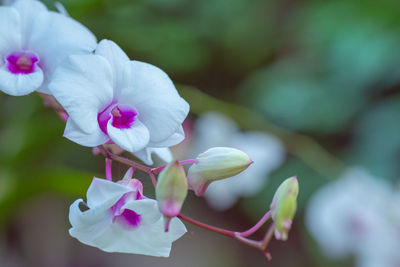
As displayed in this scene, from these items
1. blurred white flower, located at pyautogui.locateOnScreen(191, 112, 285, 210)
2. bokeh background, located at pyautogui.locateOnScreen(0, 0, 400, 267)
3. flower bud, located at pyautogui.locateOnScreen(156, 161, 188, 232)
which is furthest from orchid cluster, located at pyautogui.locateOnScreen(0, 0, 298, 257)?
blurred white flower, located at pyautogui.locateOnScreen(191, 112, 285, 210)

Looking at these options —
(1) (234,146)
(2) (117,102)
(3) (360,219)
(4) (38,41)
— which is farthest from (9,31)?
(3) (360,219)

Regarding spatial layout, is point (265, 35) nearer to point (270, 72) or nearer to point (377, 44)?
point (270, 72)

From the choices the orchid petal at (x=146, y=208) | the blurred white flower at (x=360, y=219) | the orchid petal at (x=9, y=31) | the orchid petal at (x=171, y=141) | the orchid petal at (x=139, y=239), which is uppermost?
the orchid petal at (x=9, y=31)

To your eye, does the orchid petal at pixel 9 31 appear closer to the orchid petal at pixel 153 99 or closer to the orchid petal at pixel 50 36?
the orchid petal at pixel 50 36

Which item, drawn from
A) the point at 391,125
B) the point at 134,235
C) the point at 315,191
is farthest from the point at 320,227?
the point at 134,235

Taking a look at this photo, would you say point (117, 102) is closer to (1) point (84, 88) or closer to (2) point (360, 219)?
(1) point (84, 88)

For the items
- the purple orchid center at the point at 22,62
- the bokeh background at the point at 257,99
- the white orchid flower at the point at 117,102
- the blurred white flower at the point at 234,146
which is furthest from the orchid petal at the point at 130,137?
the blurred white flower at the point at 234,146

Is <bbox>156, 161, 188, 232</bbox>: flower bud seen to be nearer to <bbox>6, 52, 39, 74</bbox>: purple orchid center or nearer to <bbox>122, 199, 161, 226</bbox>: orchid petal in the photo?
<bbox>122, 199, 161, 226</bbox>: orchid petal
